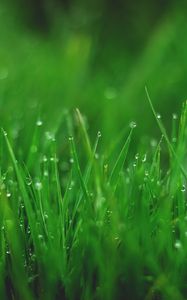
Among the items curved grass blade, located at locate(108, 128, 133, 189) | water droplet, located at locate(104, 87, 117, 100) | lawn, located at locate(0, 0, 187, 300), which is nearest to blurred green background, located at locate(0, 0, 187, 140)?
water droplet, located at locate(104, 87, 117, 100)

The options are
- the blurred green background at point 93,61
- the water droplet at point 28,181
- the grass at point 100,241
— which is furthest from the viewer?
the blurred green background at point 93,61

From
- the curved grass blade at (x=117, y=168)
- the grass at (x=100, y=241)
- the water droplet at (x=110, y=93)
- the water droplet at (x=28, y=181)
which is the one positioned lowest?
the grass at (x=100, y=241)

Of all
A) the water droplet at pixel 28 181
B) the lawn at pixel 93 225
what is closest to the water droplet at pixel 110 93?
the lawn at pixel 93 225

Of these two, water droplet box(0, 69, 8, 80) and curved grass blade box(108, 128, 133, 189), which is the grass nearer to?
curved grass blade box(108, 128, 133, 189)

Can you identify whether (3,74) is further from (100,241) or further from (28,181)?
(100,241)

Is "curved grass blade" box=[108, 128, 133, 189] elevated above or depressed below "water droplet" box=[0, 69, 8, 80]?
below

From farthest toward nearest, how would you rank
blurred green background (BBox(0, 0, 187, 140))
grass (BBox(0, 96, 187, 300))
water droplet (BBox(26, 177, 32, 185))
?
blurred green background (BBox(0, 0, 187, 140)), water droplet (BBox(26, 177, 32, 185)), grass (BBox(0, 96, 187, 300))

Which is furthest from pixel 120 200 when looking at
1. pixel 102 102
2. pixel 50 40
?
pixel 50 40

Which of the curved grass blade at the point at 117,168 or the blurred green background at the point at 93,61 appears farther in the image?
the blurred green background at the point at 93,61

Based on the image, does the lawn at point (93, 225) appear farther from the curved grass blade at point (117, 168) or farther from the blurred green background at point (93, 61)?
the blurred green background at point (93, 61)
